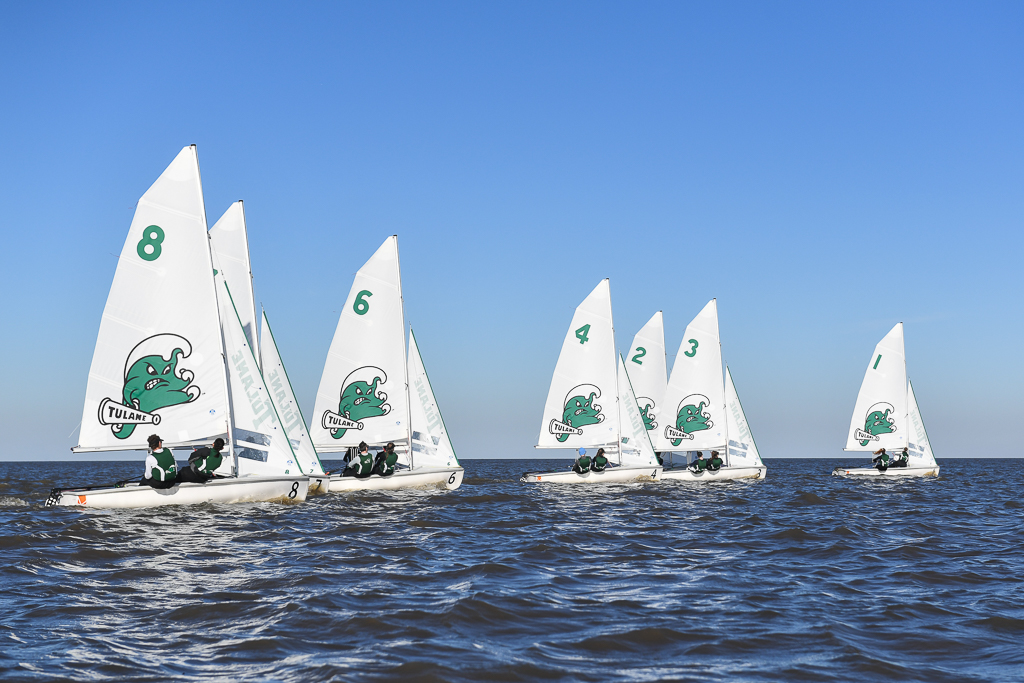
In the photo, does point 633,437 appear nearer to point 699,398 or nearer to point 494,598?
point 699,398

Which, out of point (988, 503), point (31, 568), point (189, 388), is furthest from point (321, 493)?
point (988, 503)

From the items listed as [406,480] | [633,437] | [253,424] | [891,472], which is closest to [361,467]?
[406,480]

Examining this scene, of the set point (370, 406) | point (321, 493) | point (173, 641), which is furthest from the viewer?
point (370, 406)

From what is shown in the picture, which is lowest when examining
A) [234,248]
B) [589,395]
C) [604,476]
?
[604,476]

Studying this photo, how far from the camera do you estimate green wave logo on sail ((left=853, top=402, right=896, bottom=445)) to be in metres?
45.2

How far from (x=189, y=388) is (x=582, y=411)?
17.9m

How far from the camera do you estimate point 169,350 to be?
20.1 m

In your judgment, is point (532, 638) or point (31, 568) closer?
point (532, 638)

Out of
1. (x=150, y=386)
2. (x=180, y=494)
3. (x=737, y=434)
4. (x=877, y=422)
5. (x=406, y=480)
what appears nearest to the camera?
(x=180, y=494)

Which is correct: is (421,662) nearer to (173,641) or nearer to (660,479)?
(173,641)

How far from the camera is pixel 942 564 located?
546 inches

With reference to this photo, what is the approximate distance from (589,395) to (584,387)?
1.33 feet

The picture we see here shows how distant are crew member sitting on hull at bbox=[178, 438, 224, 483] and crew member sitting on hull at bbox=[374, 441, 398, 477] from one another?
259 inches

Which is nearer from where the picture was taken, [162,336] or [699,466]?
[162,336]
